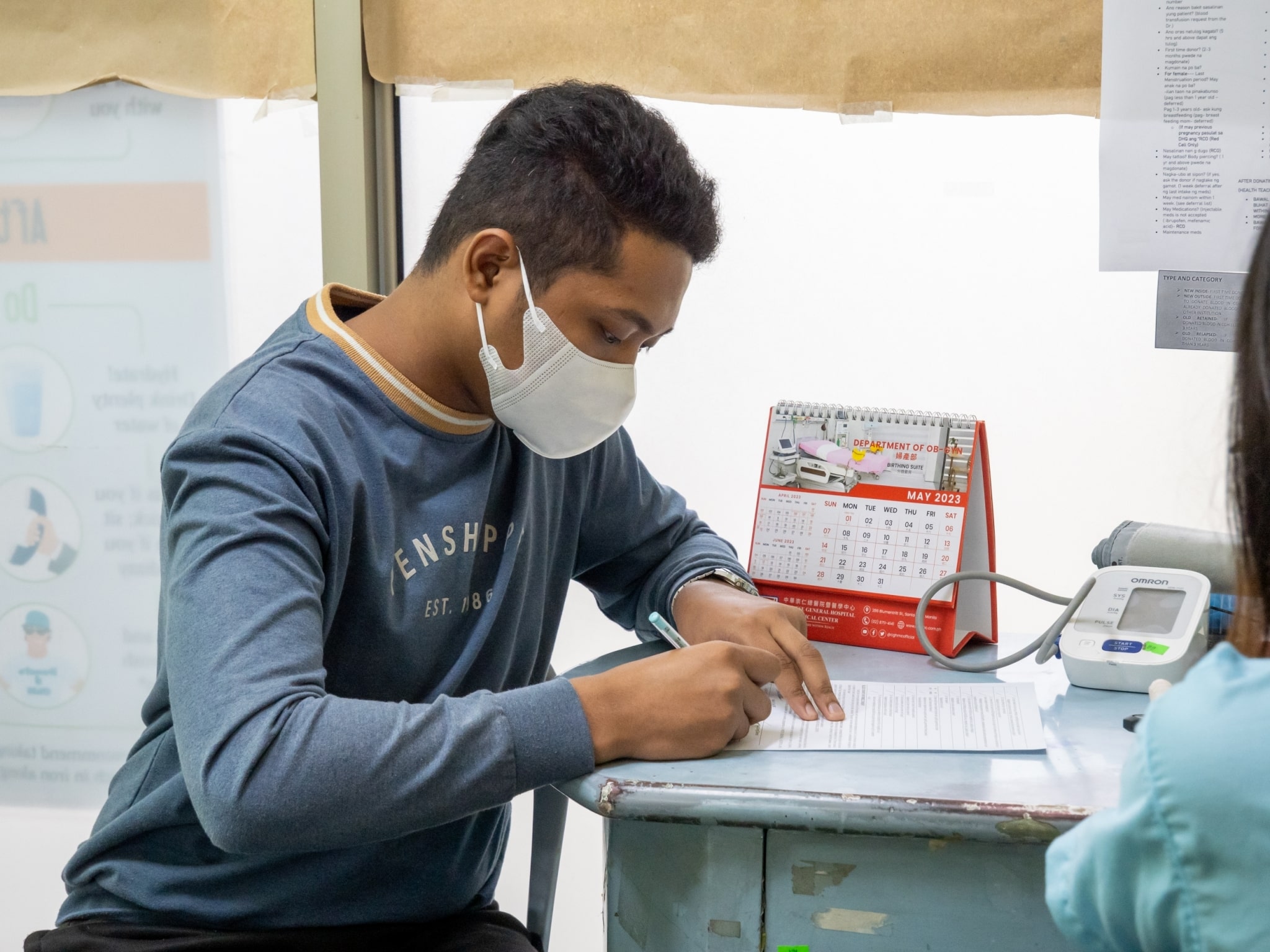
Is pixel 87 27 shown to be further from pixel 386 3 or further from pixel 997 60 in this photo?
pixel 997 60

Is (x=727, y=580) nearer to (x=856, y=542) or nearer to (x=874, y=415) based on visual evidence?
Answer: (x=856, y=542)

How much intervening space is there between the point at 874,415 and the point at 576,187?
1.56 ft

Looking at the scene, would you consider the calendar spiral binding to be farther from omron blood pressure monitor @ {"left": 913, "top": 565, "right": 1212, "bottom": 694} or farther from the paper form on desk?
the paper form on desk

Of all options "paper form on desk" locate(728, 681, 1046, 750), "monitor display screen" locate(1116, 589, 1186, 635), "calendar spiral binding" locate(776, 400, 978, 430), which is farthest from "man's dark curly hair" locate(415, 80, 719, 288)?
"monitor display screen" locate(1116, 589, 1186, 635)

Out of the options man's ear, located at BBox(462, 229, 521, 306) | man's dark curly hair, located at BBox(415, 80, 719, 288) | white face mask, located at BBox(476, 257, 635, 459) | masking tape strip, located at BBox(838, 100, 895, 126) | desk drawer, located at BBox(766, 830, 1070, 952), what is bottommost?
desk drawer, located at BBox(766, 830, 1070, 952)

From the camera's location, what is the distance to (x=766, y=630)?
106cm

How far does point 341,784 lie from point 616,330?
1.57 ft

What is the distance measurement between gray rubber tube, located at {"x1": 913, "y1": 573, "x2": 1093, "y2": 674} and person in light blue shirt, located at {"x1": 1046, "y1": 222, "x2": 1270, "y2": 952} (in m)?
0.60

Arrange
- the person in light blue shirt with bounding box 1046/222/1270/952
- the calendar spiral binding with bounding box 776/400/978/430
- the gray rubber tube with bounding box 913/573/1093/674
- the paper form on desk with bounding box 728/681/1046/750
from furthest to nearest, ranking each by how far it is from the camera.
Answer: the calendar spiral binding with bounding box 776/400/978/430
the gray rubber tube with bounding box 913/573/1093/674
the paper form on desk with bounding box 728/681/1046/750
the person in light blue shirt with bounding box 1046/222/1270/952

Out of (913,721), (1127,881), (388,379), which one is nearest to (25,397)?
(388,379)

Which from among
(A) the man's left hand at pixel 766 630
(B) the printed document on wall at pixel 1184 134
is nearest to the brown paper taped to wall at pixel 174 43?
(A) the man's left hand at pixel 766 630

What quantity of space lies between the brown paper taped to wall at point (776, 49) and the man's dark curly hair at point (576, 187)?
0.44 meters

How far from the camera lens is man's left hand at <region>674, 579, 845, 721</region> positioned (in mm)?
1000

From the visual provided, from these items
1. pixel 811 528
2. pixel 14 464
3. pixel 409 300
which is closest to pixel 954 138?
pixel 811 528
